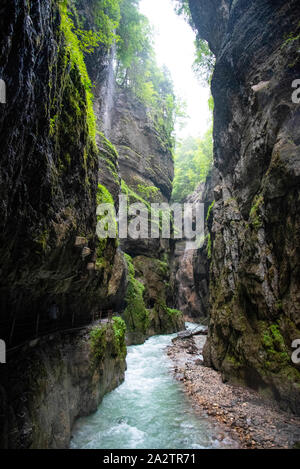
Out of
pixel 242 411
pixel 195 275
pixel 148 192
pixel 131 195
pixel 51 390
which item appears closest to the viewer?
pixel 51 390

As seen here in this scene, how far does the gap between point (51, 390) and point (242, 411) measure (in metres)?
5.87

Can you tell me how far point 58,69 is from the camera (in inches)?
177

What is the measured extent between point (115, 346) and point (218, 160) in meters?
13.0

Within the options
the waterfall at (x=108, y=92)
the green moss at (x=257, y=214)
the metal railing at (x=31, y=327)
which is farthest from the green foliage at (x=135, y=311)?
the waterfall at (x=108, y=92)

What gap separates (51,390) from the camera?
5.39m

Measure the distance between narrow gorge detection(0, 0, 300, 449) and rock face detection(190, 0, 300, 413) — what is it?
66mm

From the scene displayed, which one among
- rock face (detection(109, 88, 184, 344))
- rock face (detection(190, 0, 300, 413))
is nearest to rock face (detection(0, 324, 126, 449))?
rock face (detection(190, 0, 300, 413))

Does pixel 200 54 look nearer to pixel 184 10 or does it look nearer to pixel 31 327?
pixel 184 10

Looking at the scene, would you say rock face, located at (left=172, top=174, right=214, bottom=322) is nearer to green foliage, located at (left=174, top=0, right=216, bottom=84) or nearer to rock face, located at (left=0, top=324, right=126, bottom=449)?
green foliage, located at (left=174, top=0, right=216, bottom=84)

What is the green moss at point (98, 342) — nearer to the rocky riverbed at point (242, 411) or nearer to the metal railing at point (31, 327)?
the metal railing at point (31, 327)

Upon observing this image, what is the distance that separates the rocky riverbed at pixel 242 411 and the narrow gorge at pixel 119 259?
6 centimetres

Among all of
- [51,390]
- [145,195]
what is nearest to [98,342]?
[51,390]

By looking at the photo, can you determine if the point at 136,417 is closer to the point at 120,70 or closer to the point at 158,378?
the point at 158,378
